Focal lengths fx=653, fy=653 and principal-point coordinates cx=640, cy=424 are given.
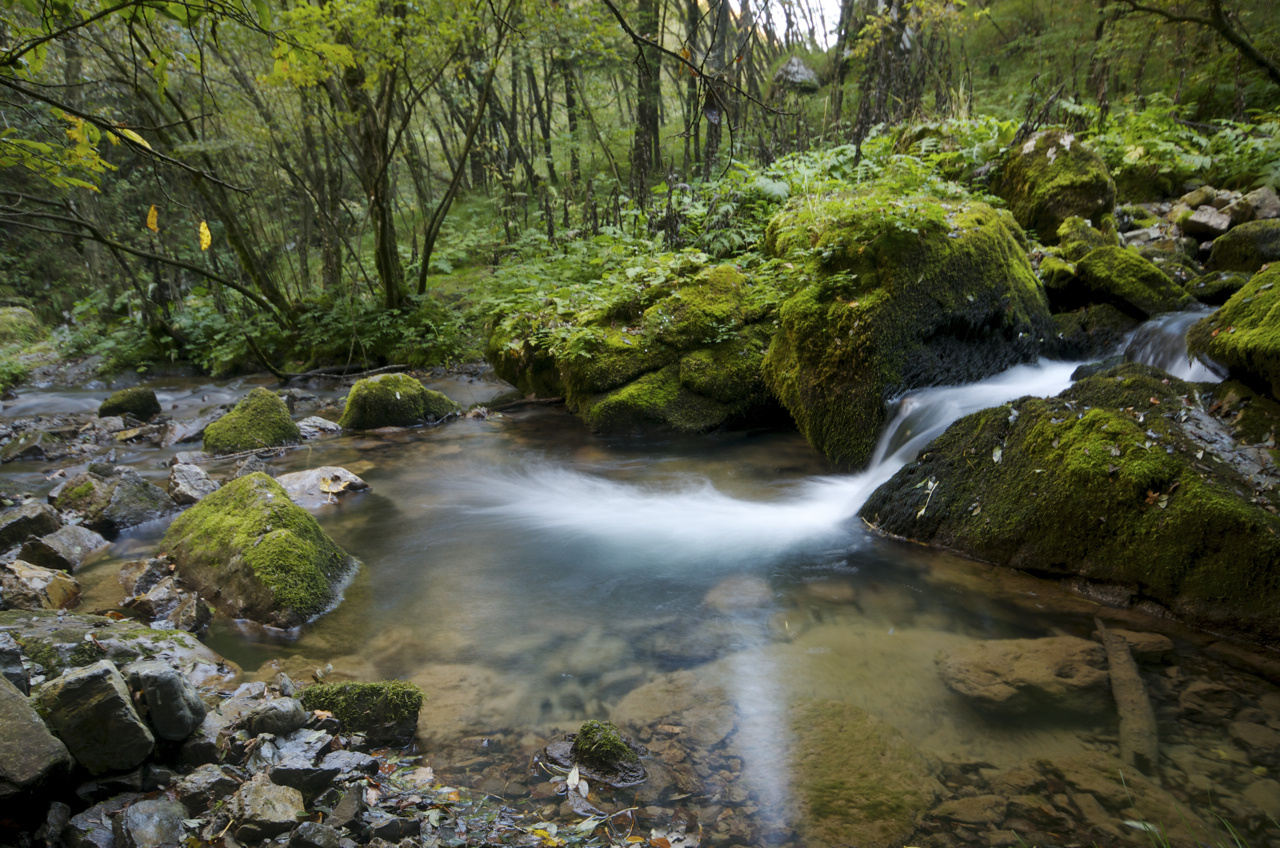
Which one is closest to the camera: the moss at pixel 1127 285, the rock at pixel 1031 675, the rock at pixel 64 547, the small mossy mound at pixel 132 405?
the rock at pixel 1031 675

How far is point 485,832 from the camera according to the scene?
223 centimetres

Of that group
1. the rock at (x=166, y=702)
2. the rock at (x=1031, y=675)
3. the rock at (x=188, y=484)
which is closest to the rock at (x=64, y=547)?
the rock at (x=188, y=484)

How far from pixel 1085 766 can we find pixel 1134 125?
10.3m

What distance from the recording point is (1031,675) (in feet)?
10.1

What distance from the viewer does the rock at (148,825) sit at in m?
1.88

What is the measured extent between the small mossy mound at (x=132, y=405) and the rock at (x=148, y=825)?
1012 cm

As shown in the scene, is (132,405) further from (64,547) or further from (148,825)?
(148,825)

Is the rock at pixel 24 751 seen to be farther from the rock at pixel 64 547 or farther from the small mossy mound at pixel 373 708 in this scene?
the rock at pixel 64 547

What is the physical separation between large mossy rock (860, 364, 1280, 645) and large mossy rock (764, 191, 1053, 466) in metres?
1.11

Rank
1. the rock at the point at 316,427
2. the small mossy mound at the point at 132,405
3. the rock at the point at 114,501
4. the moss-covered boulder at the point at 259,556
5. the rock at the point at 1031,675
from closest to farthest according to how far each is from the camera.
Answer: the rock at the point at 1031,675 → the moss-covered boulder at the point at 259,556 → the rock at the point at 114,501 → the rock at the point at 316,427 → the small mossy mound at the point at 132,405

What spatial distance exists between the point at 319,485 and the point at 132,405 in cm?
609

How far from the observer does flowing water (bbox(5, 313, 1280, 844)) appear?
274 centimetres

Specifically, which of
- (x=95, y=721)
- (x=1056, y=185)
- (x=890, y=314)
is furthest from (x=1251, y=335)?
(x=95, y=721)

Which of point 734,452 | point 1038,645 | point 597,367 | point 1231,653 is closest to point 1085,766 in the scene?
point 1038,645
